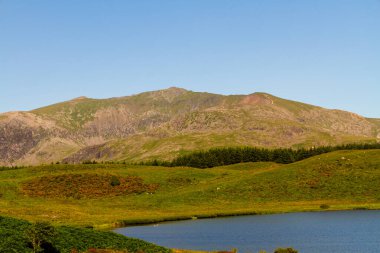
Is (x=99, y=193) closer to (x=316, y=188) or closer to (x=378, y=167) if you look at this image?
(x=316, y=188)

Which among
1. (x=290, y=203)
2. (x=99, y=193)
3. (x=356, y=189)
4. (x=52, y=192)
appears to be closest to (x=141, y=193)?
(x=99, y=193)

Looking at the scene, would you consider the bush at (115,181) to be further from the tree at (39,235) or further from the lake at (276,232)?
the tree at (39,235)

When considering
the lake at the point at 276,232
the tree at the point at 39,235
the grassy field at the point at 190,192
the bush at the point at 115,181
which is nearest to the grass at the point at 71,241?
the tree at the point at 39,235

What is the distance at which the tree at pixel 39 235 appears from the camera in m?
44.2

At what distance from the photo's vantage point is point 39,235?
44.7 m

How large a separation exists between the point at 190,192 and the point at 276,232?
61912 millimetres

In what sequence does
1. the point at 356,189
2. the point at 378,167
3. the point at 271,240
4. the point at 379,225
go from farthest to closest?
the point at 378,167
the point at 356,189
the point at 379,225
the point at 271,240

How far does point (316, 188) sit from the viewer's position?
414 ft

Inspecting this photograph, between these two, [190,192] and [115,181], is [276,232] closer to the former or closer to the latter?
[190,192]

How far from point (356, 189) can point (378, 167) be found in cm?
1697

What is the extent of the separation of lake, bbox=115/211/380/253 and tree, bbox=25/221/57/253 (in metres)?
21.2

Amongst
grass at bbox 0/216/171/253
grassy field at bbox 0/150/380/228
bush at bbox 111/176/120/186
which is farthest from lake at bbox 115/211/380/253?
bush at bbox 111/176/120/186

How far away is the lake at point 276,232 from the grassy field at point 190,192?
1020 centimetres

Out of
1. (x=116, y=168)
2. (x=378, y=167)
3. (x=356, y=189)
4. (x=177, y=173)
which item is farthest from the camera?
(x=116, y=168)
